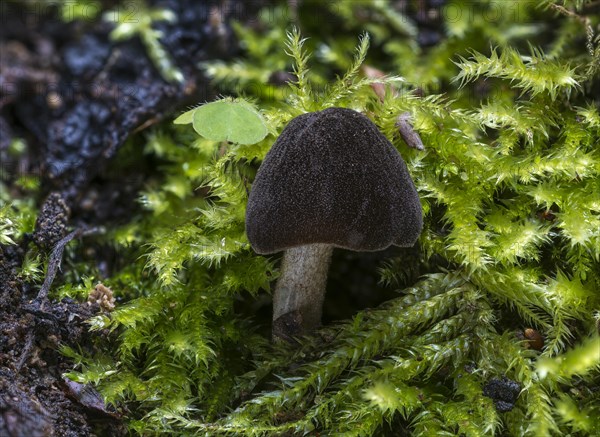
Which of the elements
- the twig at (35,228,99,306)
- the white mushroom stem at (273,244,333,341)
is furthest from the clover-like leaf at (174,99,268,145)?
the twig at (35,228,99,306)

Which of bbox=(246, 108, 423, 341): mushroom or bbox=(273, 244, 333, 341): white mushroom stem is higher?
bbox=(246, 108, 423, 341): mushroom

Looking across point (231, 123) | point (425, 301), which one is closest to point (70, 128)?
point (231, 123)

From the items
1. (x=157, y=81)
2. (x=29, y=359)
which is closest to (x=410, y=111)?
(x=157, y=81)

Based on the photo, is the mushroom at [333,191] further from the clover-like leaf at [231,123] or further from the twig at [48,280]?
the twig at [48,280]

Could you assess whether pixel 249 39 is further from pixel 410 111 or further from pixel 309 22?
pixel 410 111

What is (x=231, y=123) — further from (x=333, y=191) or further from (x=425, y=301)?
(x=425, y=301)

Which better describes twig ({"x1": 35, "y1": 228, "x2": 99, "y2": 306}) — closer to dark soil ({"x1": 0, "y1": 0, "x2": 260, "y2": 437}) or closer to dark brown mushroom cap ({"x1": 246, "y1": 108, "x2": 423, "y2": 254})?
dark soil ({"x1": 0, "y1": 0, "x2": 260, "y2": 437})
